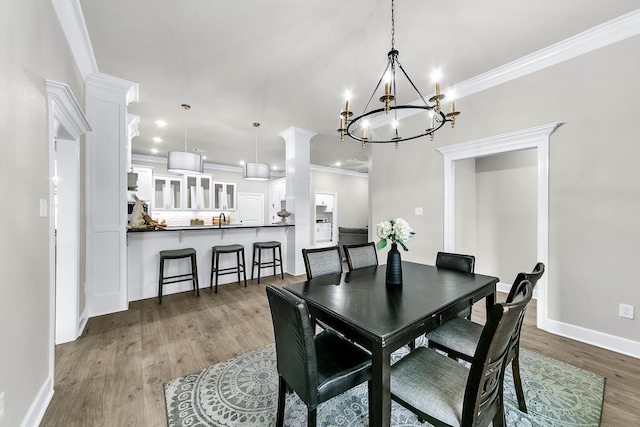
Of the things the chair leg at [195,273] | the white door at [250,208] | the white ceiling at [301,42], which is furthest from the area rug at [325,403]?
the white door at [250,208]

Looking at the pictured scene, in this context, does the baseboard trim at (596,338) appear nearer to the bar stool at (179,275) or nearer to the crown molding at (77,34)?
the bar stool at (179,275)

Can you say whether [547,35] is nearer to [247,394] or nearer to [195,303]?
[247,394]

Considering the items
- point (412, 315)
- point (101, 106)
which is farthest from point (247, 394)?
point (101, 106)

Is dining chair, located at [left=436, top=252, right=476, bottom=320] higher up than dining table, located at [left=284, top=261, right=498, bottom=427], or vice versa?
dining chair, located at [left=436, top=252, right=476, bottom=320]

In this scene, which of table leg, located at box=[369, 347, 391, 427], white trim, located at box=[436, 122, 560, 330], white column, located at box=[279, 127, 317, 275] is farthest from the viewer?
white column, located at box=[279, 127, 317, 275]

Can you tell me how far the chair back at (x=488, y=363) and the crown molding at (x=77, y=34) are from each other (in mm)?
3226

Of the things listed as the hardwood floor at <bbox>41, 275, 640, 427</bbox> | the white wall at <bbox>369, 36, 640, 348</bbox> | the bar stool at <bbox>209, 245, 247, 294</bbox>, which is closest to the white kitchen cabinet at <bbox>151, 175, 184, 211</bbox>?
the bar stool at <bbox>209, 245, 247, 294</bbox>

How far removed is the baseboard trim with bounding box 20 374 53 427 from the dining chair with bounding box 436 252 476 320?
280 cm

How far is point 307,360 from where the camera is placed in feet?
3.70

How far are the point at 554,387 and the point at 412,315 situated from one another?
1.44m

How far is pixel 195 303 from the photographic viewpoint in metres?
3.43

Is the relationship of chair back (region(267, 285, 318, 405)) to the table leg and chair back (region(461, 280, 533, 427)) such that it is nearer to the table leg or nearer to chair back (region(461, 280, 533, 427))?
the table leg

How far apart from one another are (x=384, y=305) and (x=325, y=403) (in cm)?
81

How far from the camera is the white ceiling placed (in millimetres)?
1996
